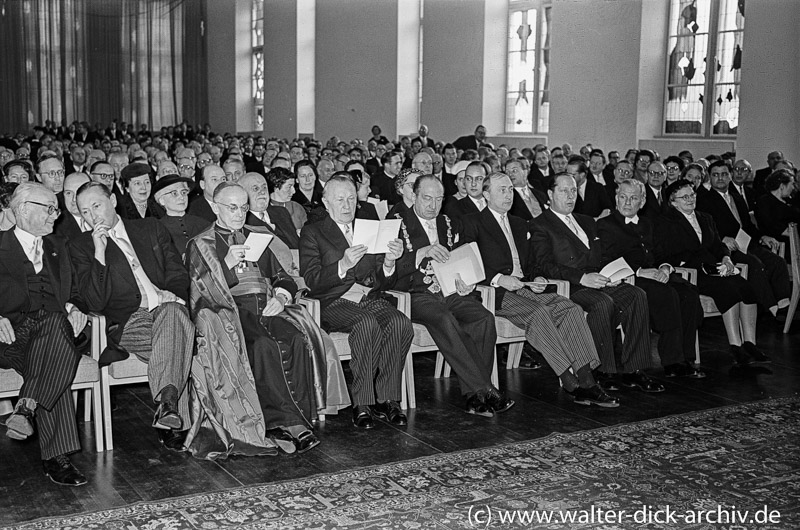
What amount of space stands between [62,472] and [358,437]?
1.33 meters

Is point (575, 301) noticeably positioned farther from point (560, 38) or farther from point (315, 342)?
point (560, 38)

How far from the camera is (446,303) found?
208 inches

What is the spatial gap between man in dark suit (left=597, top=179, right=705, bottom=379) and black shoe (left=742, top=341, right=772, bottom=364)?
0.40 metres

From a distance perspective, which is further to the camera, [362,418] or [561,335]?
[561,335]

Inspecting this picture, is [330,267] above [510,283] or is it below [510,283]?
above

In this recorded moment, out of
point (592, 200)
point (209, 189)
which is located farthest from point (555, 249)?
point (592, 200)

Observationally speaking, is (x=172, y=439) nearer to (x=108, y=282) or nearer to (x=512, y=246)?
(x=108, y=282)

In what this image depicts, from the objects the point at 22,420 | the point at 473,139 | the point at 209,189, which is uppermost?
the point at 473,139

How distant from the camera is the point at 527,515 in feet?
11.9

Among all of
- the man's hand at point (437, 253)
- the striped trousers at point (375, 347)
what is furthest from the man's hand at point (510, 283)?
the striped trousers at point (375, 347)

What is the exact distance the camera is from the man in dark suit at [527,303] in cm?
523

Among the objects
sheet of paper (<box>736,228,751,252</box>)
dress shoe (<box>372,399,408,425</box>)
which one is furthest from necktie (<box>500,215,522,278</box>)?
sheet of paper (<box>736,228,751,252</box>)

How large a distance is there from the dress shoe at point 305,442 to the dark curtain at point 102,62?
2267 centimetres

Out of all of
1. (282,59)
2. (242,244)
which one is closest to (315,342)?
(242,244)
